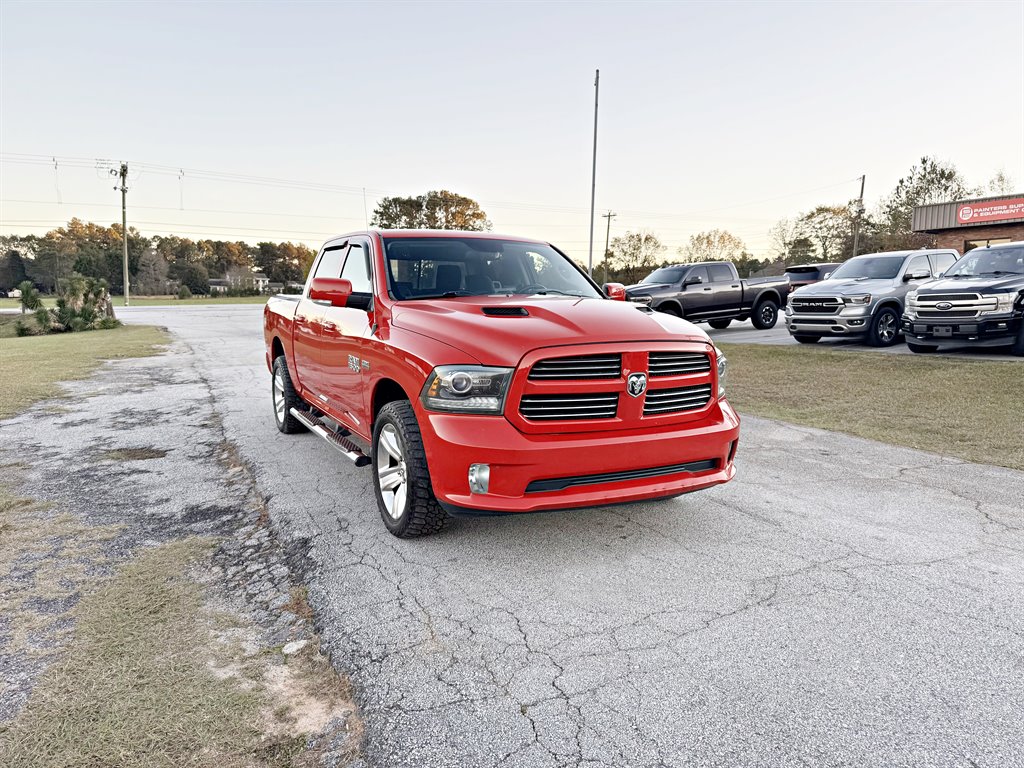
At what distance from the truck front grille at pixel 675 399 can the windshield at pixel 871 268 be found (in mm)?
11908

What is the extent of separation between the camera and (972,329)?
429 inches

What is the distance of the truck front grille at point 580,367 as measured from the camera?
3.35 meters

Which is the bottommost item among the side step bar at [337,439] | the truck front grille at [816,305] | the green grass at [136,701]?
the green grass at [136,701]

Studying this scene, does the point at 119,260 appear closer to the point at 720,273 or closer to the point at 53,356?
the point at 53,356

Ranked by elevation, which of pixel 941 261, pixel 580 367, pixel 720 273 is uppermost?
pixel 941 261

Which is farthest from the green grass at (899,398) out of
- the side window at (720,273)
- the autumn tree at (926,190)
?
the autumn tree at (926,190)

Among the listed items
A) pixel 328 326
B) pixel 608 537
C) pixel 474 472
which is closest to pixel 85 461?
pixel 328 326

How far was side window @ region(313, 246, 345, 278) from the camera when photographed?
5.77 metres

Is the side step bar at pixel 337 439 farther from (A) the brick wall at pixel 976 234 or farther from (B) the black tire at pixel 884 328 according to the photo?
(A) the brick wall at pixel 976 234

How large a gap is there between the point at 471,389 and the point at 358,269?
7.31 feet

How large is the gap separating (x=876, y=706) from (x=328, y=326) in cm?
427

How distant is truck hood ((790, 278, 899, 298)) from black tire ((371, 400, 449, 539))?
12.0 meters

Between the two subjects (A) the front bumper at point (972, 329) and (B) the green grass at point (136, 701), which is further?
(A) the front bumper at point (972, 329)

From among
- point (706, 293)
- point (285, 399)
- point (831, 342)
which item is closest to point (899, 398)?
point (831, 342)
